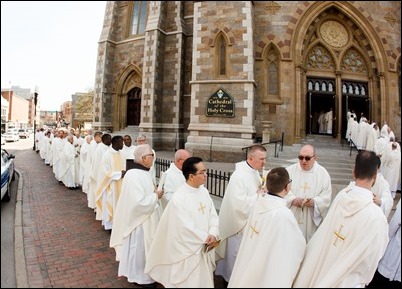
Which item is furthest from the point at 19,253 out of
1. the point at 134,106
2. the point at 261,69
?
the point at 134,106

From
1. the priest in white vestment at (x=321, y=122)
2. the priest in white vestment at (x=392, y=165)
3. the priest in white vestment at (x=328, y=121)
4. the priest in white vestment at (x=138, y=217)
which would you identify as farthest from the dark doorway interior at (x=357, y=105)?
the priest in white vestment at (x=138, y=217)

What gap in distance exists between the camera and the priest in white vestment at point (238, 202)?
12.9 feet

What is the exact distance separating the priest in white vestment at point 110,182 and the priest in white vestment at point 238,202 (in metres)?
2.81

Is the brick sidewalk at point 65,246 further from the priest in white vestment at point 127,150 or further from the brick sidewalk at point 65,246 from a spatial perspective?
the priest in white vestment at point 127,150

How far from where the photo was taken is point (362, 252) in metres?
2.54

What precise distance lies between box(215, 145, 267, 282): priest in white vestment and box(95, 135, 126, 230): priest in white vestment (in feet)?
9.21

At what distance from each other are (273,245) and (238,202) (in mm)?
1271

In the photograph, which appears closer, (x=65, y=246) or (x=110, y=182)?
(x=65, y=246)

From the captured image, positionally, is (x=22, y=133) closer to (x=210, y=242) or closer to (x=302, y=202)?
(x=210, y=242)

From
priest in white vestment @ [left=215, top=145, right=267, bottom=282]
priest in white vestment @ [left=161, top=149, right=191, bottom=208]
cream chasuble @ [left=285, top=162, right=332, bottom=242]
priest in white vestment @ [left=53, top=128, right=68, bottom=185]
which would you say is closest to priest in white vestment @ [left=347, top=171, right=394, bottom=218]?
cream chasuble @ [left=285, top=162, right=332, bottom=242]

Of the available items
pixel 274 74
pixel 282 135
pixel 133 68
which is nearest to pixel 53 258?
pixel 282 135

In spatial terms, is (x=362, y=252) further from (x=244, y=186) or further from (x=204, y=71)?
(x=204, y=71)

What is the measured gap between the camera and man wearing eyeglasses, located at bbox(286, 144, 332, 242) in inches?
→ 160

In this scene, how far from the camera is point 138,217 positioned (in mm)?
4031
